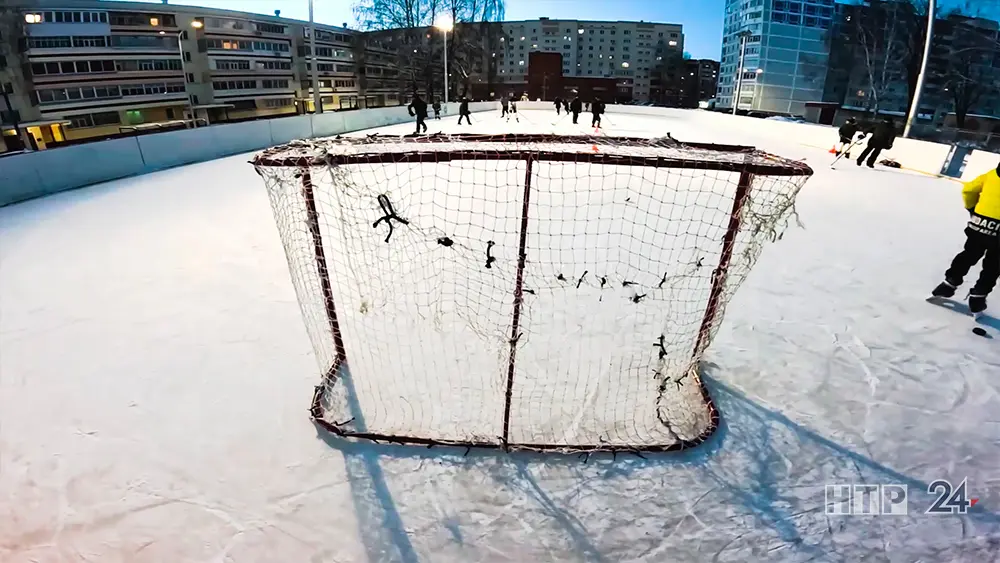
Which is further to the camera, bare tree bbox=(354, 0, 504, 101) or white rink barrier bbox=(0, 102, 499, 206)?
bare tree bbox=(354, 0, 504, 101)

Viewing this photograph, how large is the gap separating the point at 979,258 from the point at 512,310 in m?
4.16

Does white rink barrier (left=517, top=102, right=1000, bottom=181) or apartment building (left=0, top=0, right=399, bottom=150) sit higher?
apartment building (left=0, top=0, right=399, bottom=150)

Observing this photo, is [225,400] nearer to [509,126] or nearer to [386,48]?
[509,126]

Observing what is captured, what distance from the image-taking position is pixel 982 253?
4223 mm

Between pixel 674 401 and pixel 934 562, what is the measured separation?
144 cm

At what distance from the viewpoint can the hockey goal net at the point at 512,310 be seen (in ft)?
9.51

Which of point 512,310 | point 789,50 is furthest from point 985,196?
point 789,50

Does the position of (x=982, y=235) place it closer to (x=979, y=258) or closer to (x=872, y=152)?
(x=979, y=258)

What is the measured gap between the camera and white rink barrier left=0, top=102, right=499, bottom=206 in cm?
872

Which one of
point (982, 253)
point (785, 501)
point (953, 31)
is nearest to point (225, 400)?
point (785, 501)

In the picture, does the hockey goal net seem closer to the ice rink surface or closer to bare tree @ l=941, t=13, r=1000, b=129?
the ice rink surface

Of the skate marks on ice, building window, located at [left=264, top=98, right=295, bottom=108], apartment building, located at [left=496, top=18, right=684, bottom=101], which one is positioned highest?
apartment building, located at [left=496, top=18, right=684, bottom=101]

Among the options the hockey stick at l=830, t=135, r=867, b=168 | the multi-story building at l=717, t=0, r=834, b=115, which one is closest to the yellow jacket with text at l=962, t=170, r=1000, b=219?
the hockey stick at l=830, t=135, r=867, b=168

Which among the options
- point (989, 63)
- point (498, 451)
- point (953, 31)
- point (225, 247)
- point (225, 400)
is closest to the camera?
point (498, 451)
